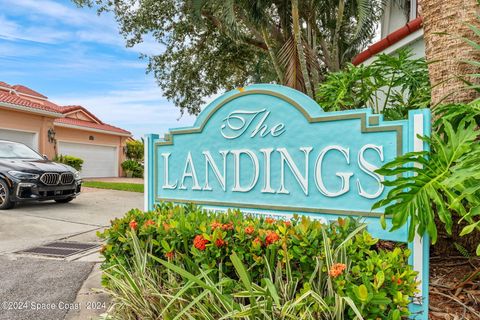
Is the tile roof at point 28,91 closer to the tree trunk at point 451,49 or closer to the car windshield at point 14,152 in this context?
the car windshield at point 14,152

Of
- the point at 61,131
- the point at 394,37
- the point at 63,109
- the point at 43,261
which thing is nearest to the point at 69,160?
the point at 61,131

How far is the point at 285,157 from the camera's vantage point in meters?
2.84

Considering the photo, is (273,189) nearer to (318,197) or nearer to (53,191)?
(318,197)

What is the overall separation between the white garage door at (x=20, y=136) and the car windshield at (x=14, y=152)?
500cm

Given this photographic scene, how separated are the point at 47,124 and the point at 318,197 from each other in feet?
51.0

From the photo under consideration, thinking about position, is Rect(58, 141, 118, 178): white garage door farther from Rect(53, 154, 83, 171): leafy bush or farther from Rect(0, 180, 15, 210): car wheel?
Rect(0, 180, 15, 210): car wheel

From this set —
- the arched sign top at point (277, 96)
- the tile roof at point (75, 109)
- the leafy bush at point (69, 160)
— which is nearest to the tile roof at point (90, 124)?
the tile roof at point (75, 109)

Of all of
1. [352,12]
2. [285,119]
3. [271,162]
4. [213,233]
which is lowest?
[213,233]

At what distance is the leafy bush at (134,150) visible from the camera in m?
22.2

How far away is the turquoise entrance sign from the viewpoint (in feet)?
7.89

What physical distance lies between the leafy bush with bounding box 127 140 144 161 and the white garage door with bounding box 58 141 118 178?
1309mm

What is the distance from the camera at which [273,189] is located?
2.90 metres

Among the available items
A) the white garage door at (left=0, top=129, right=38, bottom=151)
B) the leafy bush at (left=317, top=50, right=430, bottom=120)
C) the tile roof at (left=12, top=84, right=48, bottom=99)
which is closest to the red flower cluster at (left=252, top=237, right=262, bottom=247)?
the leafy bush at (left=317, top=50, right=430, bottom=120)

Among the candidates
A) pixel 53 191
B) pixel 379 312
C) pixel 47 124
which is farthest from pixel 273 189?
pixel 47 124
